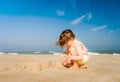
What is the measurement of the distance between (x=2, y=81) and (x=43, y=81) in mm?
548

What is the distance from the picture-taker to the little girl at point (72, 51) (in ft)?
14.8

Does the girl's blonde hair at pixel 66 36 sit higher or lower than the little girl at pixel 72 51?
higher

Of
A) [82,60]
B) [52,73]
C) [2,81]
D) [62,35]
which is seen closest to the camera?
[2,81]

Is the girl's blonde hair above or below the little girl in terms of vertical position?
above

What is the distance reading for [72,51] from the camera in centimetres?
479

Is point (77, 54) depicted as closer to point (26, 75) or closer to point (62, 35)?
point (62, 35)

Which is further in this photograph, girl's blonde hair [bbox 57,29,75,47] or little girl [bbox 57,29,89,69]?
girl's blonde hair [bbox 57,29,75,47]

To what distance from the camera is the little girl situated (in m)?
4.52

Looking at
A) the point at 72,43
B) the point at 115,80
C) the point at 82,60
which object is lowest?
the point at 115,80

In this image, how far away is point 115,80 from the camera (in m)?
3.17

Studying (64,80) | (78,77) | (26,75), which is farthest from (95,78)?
(26,75)

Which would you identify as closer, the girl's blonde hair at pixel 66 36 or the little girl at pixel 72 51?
the little girl at pixel 72 51

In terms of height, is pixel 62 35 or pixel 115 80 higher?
pixel 62 35

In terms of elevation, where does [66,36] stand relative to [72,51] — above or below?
above
